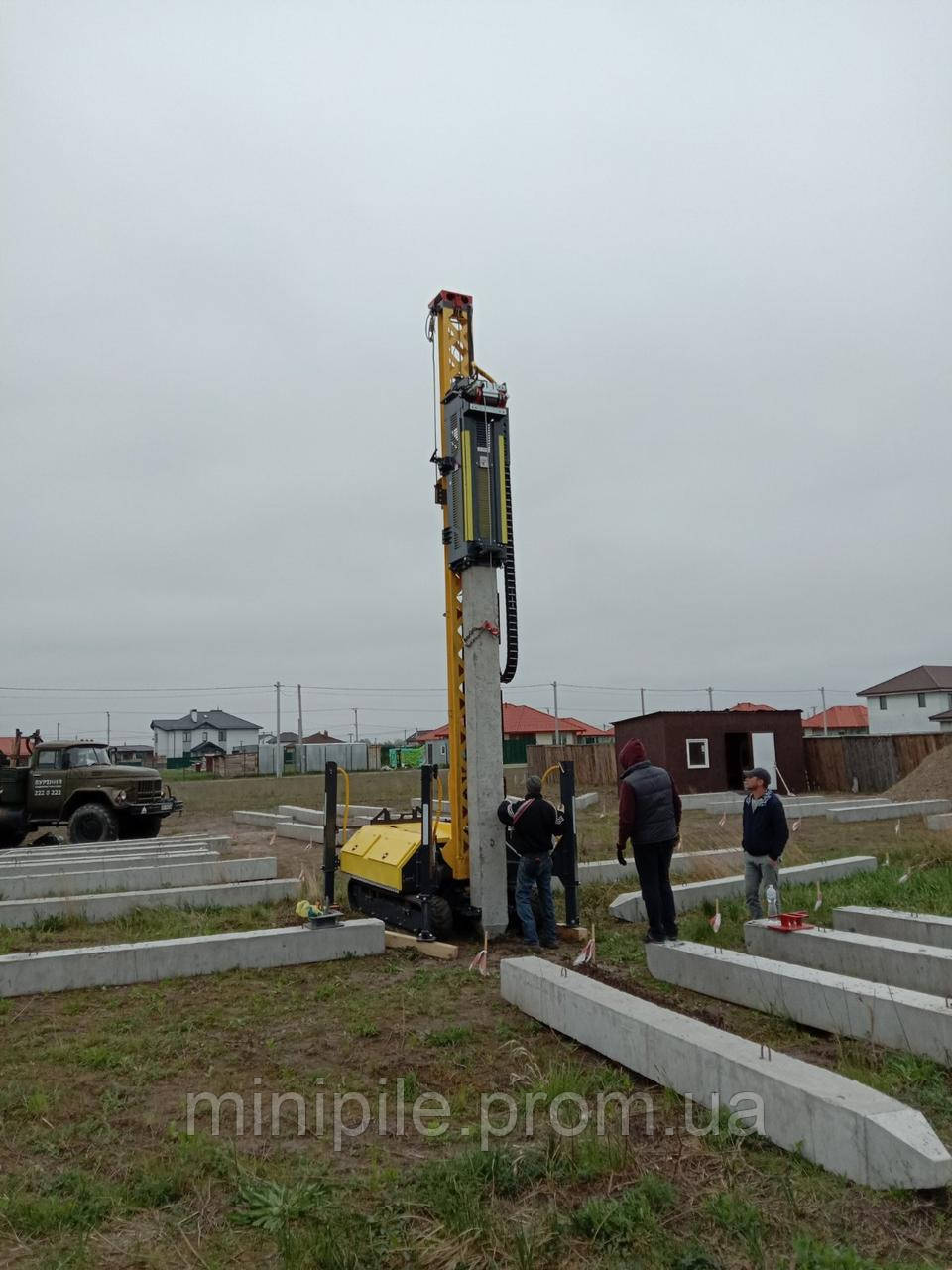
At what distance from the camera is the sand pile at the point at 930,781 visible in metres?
22.3

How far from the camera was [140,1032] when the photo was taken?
5.85m

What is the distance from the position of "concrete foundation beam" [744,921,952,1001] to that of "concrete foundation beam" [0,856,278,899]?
7190 millimetres

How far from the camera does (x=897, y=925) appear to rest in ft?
24.9

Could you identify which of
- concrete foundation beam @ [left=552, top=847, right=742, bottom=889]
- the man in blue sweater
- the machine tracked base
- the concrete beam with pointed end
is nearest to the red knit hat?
the man in blue sweater

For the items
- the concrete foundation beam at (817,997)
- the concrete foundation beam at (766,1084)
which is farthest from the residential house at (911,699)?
the concrete foundation beam at (766,1084)

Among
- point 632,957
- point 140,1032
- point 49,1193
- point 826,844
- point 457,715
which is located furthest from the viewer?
point 826,844

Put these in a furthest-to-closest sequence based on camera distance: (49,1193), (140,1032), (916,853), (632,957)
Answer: (916,853)
(632,957)
(140,1032)
(49,1193)

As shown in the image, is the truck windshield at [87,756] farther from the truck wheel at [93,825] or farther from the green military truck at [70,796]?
the truck wheel at [93,825]

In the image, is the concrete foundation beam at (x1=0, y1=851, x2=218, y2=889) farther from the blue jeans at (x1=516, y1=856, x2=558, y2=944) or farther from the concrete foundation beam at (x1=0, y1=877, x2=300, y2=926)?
the blue jeans at (x1=516, y1=856, x2=558, y2=944)

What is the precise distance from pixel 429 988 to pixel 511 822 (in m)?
1.75

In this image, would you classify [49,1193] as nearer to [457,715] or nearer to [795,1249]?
[795,1249]

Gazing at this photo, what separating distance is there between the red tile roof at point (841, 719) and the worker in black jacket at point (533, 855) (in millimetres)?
74335

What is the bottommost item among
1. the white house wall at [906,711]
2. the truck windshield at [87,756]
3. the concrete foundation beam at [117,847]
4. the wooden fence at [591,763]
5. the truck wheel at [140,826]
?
the concrete foundation beam at [117,847]

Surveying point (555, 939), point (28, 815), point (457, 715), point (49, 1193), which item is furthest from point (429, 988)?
point (28, 815)
